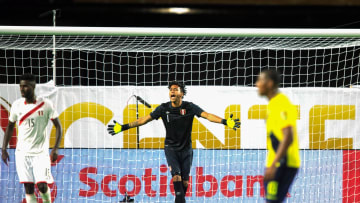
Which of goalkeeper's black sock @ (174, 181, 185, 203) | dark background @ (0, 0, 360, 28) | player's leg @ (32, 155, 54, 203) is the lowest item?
goalkeeper's black sock @ (174, 181, 185, 203)

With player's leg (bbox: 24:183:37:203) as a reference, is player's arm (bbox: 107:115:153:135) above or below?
above

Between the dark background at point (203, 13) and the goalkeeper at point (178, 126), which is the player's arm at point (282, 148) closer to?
the goalkeeper at point (178, 126)

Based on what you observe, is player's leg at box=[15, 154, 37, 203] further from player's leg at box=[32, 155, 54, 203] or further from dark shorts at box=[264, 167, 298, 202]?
dark shorts at box=[264, 167, 298, 202]

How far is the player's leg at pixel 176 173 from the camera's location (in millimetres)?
6473

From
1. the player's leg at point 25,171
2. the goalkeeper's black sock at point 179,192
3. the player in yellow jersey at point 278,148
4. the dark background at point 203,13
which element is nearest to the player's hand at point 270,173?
the player in yellow jersey at point 278,148

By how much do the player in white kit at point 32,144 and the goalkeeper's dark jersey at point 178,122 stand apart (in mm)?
1607

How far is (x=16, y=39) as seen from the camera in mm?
7684

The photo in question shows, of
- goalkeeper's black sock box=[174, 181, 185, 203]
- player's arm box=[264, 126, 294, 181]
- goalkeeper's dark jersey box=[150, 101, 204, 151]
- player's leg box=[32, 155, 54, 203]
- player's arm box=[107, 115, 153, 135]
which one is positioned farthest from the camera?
goalkeeper's dark jersey box=[150, 101, 204, 151]

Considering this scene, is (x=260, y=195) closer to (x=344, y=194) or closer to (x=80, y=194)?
(x=344, y=194)

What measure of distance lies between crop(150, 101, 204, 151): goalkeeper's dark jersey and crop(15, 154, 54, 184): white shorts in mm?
1711

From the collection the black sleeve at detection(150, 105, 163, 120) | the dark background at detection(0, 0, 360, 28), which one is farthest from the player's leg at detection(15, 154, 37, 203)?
the dark background at detection(0, 0, 360, 28)

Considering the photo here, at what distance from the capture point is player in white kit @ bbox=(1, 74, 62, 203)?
5754mm

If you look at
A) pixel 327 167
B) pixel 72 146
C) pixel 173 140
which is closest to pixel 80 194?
pixel 72 146

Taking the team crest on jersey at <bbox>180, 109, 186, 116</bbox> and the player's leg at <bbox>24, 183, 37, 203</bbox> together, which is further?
the team crest on jersey at <bbox>180, 109, 186, 116</bbox>
